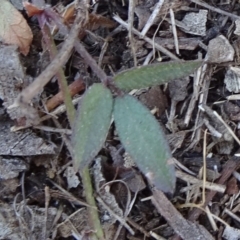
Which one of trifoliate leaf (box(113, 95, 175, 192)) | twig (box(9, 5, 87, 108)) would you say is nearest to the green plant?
trifoliate leaf (box(113, 95, 175, 192))

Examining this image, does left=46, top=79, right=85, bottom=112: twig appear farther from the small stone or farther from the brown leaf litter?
the small stone

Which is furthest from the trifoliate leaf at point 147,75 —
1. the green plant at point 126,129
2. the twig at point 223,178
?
the twig at point 223,178

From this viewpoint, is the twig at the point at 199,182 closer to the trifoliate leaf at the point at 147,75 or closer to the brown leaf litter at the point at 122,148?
the brown leaf litter at the point at 122,148

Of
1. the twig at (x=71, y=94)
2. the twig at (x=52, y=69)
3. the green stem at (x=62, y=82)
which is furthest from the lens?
the twig at (x=71, y=94)

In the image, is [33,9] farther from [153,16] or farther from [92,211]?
[92,211]

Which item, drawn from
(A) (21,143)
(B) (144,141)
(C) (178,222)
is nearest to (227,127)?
(C) (178,222)

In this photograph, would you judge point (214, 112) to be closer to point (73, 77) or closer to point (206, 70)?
point (206, 70)
